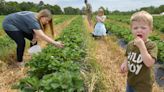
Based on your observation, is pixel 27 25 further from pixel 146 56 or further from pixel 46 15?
pixel 146 56

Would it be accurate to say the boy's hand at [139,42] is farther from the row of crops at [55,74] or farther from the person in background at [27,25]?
the person in background at [27,25]

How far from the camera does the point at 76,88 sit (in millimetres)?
3928

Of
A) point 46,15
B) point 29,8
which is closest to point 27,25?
point 46,15

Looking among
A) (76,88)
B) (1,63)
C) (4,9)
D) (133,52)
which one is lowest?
(4,9)

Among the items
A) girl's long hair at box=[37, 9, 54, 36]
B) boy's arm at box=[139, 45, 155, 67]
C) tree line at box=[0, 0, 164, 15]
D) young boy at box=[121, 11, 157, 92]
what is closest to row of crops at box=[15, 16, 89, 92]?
young boy at box=[121, 11, 157, 92]

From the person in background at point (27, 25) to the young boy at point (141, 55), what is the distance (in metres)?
2.99

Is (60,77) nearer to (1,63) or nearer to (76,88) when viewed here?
(76,88)

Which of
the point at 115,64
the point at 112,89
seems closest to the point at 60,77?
the point at 112,89

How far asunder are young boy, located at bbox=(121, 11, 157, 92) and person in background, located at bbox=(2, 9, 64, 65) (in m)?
2.99

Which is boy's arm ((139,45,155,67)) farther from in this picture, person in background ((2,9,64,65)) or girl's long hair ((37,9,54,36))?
girl's long hair ((37,9,54,36))

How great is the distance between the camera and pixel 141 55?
3455 millimetres

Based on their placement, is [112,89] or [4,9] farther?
[4,9]

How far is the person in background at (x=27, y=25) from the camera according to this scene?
680 centimetres

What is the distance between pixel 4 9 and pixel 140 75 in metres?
69.2
